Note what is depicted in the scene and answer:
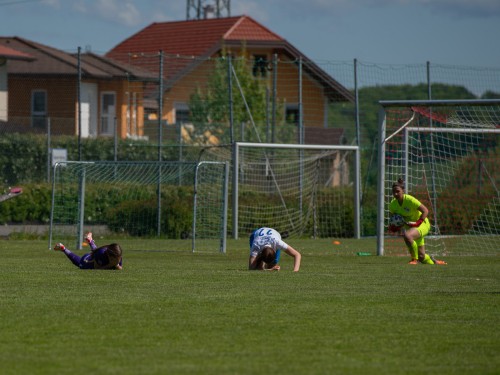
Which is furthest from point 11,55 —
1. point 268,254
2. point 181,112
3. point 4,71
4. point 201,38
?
point 268,254

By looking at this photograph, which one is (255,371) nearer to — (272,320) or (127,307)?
(272,320)

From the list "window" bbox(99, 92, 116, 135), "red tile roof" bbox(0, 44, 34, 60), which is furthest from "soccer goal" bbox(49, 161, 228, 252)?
"red tile roof" bbox(0, 44, 34, 60)

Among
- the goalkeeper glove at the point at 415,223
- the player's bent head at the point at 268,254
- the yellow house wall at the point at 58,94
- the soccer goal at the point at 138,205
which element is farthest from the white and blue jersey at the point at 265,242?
the yellow house wall at the point at 58,94

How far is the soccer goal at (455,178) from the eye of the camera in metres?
25.7

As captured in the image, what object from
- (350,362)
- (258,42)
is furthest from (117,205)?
(258,42)

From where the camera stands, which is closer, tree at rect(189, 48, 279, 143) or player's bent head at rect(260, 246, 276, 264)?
player's bent head at rect(260, 246, 276, 264)

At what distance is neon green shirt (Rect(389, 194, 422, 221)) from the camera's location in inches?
801

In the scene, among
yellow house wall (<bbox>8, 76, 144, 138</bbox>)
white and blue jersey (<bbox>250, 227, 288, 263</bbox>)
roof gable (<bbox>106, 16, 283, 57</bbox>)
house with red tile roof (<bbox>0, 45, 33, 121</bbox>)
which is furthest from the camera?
roof gable (<bbox>106, 16, 283, 57</bbox>)

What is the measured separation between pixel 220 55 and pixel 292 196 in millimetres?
22677

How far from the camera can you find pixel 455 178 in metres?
30.0

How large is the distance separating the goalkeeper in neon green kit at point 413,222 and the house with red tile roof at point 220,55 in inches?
591

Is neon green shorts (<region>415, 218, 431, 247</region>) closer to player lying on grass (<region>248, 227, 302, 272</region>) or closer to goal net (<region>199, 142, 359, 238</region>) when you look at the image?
player lying on grass (<region>248, 227, 302, 272</region>)

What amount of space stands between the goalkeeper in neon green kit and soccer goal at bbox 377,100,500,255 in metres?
4.08

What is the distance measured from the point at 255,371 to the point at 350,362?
86cm
